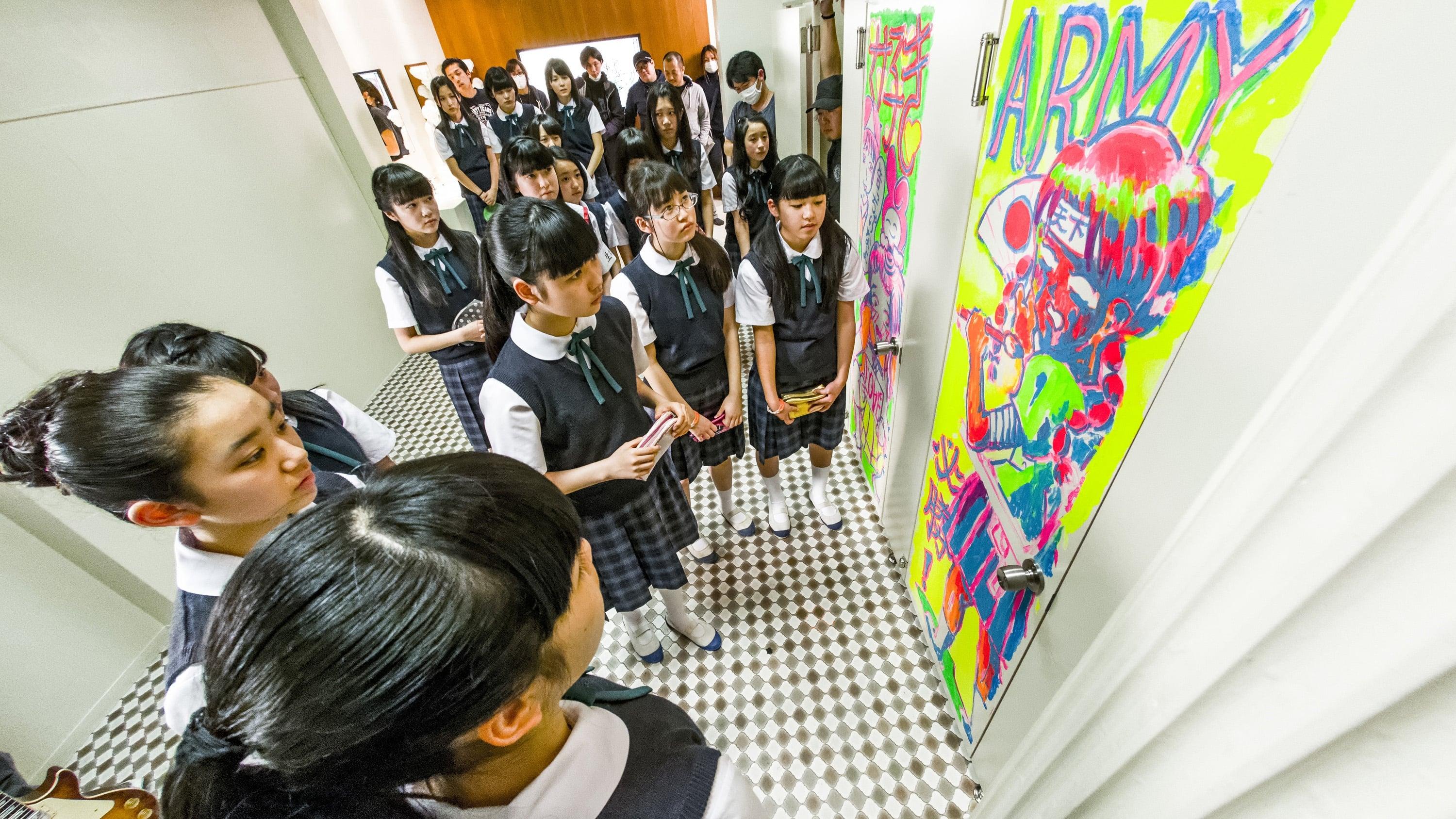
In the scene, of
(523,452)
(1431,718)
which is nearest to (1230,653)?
(1431,718)

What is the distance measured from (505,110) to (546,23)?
214 centimetres

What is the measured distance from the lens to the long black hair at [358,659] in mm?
351

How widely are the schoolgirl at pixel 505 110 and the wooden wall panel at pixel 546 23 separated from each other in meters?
1.67

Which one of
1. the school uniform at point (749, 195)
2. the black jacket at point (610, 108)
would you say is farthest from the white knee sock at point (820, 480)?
the black jacket at point (610, 108)

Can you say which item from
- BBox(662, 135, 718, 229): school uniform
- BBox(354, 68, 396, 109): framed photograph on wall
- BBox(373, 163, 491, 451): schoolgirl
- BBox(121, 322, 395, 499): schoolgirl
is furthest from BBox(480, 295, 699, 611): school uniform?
BBox(354, 68, 396, 109): framed photograph on wall

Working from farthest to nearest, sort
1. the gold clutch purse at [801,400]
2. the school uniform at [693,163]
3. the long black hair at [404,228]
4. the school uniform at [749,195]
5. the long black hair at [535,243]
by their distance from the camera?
the school uniform at [693,163], the school uniform at [749,195], the long black hair at [404,228], the gold clutch purse at [801,400], the long black hair at [535,243]

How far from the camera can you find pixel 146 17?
1969mm

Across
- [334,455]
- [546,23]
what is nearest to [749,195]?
[334,455]

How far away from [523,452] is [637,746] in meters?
0.59

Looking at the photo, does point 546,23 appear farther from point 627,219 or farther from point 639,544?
point 639,544

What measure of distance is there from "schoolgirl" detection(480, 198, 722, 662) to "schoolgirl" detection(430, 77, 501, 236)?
2751 millimetres

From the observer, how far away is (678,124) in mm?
3197

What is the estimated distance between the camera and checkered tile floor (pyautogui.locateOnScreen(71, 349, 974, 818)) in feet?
3.99

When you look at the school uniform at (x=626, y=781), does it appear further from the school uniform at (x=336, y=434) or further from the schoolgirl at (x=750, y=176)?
the schoolgirl at (x=750, y=176)
